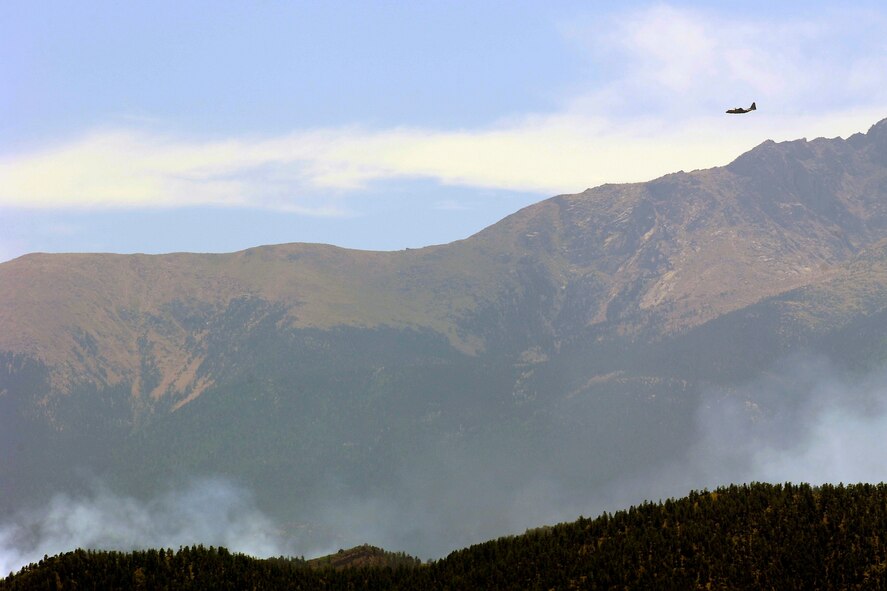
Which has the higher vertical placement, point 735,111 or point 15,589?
point 735,111

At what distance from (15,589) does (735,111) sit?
135331 millimetres

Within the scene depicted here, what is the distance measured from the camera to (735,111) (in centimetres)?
18850

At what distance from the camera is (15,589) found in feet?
653
